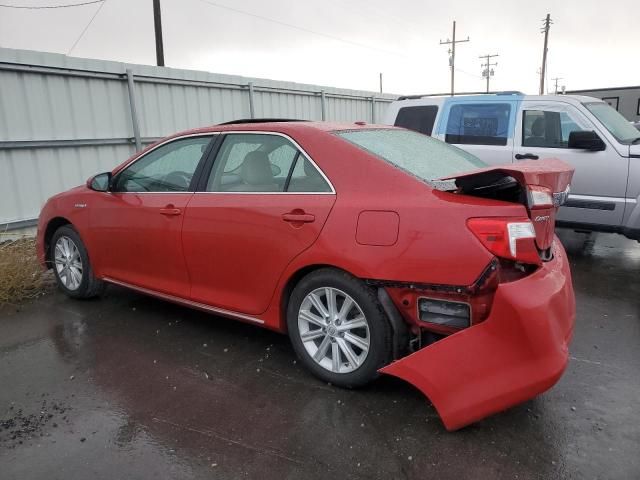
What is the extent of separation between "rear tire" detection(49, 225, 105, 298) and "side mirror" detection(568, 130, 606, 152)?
5314mm

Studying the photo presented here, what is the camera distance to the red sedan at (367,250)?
2.46m

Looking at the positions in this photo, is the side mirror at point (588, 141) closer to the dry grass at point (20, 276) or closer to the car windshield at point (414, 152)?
the car windshield at point (414, 152)

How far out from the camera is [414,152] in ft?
11.1

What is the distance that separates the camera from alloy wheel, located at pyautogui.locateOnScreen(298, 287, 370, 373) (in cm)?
293

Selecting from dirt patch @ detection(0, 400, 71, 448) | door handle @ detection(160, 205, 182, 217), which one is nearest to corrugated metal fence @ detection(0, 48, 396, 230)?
door handle @ detection(160, 205, 182, 217)

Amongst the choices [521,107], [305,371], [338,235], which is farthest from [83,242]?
[521,107]

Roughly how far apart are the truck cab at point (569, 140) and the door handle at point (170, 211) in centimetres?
437

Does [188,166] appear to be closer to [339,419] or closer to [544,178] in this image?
[339,419]

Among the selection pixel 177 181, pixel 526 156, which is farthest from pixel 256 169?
pixel 526 156

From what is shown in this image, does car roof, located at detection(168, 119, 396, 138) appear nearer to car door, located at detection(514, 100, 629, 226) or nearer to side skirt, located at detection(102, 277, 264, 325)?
side skirt, located at detection(102, 277, 264, 325)

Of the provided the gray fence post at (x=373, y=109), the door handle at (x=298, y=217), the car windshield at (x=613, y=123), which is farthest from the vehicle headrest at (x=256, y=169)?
the gray fence post at (x=373, y=109)

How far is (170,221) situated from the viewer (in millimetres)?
3764

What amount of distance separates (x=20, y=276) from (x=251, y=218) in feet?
10.4

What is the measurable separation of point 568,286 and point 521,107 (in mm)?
4183
